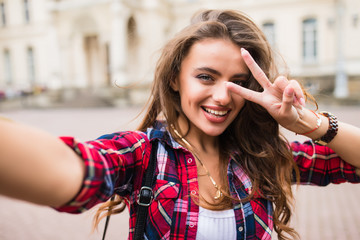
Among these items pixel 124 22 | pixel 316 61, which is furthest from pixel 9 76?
pixel 316 61

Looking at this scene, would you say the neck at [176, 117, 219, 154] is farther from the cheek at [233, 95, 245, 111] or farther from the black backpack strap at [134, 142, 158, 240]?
the black backpack strap at [134, 142, 158, 240]

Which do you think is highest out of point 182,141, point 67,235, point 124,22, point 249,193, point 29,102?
point 124,22

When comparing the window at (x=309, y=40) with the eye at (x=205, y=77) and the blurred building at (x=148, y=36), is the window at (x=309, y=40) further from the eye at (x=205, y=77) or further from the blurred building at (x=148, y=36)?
the eye at (x=205, y=77)

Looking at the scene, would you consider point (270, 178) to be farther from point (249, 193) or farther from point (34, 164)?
point (34, 164)

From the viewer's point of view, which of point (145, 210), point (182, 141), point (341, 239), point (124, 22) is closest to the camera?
point (145, 210)

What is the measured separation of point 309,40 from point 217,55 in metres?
21.6

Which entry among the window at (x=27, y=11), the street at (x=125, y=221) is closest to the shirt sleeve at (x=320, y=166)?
the street at (x=125, y=221)

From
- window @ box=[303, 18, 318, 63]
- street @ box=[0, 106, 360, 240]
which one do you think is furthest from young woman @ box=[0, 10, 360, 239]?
window @ box=[303, 18, 318, 63]

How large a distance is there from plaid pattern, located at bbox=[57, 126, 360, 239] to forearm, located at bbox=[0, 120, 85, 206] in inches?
5.9

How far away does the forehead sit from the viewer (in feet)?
4.72

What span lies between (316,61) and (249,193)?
21536mm

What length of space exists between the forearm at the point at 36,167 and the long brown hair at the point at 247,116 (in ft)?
2.47

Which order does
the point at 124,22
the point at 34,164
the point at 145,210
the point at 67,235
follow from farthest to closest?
the point at 124,22 → the point at 67,235 → the point at 145,210 → the point at 34,164

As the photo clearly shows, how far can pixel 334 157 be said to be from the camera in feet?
5.25
